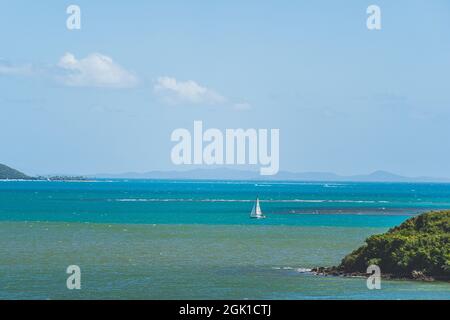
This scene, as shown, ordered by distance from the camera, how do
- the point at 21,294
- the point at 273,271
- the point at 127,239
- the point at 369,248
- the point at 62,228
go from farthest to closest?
the point at 62,228 → the point at 127,239 → the point at 273,271 → the point at 369,248 → the point at 21,294

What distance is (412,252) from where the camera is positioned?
26.0m

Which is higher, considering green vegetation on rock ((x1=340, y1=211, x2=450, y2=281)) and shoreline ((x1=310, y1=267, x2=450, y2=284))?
green vegetation on rock ((x1=340, y1=211, x2=450, y2=281))

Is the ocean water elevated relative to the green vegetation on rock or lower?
lower

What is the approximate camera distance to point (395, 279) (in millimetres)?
26047

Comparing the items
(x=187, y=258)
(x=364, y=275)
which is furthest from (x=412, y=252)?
(x=187, y=258)

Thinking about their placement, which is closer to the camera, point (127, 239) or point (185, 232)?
point (127, 239)

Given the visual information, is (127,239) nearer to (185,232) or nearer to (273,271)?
(185,232)

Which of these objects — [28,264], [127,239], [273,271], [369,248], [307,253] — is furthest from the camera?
[127,239]

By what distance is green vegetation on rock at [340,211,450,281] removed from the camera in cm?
2570

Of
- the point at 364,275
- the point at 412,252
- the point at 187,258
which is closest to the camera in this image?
the point at 412,252

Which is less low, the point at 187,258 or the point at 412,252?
the point at 412,252

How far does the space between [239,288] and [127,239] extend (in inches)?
900

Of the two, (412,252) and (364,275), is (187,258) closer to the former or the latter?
(364,275)
